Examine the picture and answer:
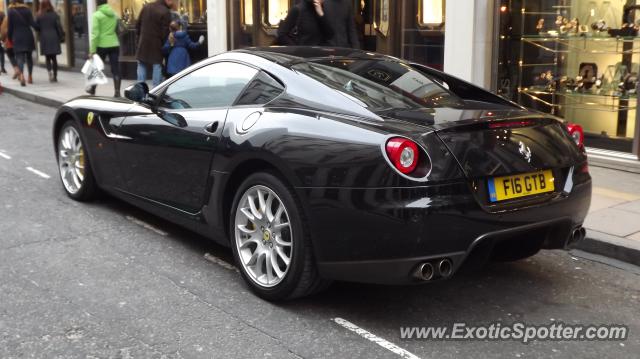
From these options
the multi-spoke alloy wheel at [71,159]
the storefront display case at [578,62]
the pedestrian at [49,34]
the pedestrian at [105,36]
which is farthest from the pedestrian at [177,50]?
the pedestrian at [49,34]

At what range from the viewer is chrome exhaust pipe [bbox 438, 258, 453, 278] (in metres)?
3.68

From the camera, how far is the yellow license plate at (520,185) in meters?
3.83

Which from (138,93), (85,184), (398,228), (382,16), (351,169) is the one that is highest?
(382,16)

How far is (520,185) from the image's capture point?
Answer: 3936 millimetres

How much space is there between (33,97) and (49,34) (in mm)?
2578

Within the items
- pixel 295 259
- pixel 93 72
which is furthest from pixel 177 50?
pixel 295 259

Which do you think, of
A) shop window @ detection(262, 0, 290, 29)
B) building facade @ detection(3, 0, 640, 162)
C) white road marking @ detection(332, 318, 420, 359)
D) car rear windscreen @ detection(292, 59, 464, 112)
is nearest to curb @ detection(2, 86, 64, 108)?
shop window @ detection(262, 0, 290, 29)

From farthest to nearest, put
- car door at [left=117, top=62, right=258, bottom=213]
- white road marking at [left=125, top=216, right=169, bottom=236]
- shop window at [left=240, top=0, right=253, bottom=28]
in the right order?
shop window at [left=240, top=0, right=253, bottom=28], white road marking at [left=125, top=216, right=169, bottom=236], car door at [left=117, top=62, right=258, bottom=213]

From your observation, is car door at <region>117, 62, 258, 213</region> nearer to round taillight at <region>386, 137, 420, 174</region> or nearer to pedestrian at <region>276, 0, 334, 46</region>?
round taillight at <region>386, 137, 420, 174</region>

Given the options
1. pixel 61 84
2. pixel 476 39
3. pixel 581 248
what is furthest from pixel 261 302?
pixel 61 84

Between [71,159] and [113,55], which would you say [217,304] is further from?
[113,55]

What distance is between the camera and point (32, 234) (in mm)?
5602

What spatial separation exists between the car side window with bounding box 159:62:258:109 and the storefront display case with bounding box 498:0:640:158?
5012 millimetres

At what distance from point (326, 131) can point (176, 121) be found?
1489 millimetres
